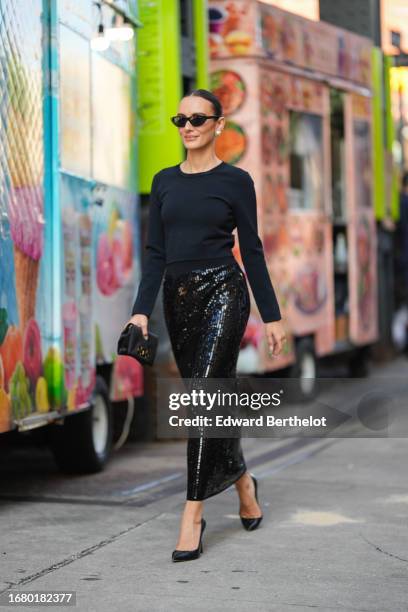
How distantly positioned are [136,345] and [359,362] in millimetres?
10695

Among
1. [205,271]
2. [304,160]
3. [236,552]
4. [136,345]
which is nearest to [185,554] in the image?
[236,552]

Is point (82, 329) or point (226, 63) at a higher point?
point (226, 63)

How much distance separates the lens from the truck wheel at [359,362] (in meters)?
16.1

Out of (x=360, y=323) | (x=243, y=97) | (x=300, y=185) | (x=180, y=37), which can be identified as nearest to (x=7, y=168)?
(x=180, y=37)

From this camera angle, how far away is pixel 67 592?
498cm

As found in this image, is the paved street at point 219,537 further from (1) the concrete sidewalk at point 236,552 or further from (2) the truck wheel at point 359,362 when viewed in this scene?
(2) the truck wheel at point 359,362

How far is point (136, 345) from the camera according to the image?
570cm

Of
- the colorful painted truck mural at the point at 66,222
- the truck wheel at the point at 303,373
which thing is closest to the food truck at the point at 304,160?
the truck wheel at the point at 303,373

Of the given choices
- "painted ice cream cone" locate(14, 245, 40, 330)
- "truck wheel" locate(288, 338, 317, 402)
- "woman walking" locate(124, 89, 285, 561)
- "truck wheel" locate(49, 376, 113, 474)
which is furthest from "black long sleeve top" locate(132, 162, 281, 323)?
"truck wheel" locate(288, 338, 317, 402)

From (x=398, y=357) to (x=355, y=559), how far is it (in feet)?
47.7

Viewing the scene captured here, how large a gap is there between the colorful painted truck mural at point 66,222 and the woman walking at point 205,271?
1.09 m

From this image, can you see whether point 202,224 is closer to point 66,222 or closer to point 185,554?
point 185,554

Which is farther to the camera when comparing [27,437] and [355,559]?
[27,437]

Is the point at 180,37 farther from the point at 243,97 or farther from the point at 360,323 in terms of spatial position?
the point at 360,323
